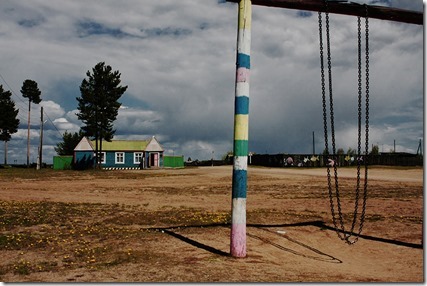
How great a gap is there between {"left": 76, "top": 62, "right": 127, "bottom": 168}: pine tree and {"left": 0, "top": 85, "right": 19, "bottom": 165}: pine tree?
1240cm

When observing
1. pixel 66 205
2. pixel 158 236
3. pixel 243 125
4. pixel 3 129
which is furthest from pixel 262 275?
pixel 3 129

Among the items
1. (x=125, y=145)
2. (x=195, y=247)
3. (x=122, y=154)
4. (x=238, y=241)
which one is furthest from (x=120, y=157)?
(x=238, y=241)

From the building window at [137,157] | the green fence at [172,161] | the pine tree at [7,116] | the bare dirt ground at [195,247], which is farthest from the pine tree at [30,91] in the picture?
the bare dirt ground at [195,247]

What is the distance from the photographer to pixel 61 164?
211 ft

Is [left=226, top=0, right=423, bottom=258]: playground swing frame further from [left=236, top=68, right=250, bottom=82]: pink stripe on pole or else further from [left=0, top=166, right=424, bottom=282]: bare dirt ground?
[left=0, top=166, right=424, bottom=282]: bare dirt ground

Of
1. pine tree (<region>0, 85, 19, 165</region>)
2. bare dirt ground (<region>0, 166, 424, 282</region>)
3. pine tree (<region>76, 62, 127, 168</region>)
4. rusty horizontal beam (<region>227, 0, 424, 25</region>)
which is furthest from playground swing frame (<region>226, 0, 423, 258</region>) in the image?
pine tree (<region>0, 85, 19, 165</region>)

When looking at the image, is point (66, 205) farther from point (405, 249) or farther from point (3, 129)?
point (3, 129)

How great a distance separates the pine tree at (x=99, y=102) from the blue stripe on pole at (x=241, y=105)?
50921 millimetres

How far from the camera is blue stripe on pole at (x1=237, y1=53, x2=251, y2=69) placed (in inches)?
252

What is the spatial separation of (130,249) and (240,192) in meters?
2.15

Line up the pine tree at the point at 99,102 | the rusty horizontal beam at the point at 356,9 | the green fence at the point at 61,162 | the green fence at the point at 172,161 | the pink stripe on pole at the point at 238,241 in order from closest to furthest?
the pink stripe on pole at the point at 238,241
the rusty horizontal beam at the point at 356,9
the pine tree at the point at 99,102
the green fence at the point at 61,162
the green fence at the point at 172,161

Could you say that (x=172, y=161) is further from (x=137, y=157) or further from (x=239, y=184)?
(x=239, y=184)

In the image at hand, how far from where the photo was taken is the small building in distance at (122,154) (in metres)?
62.8

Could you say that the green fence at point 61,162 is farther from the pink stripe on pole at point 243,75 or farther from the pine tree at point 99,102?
the pink stripe on pole at point 243,75
